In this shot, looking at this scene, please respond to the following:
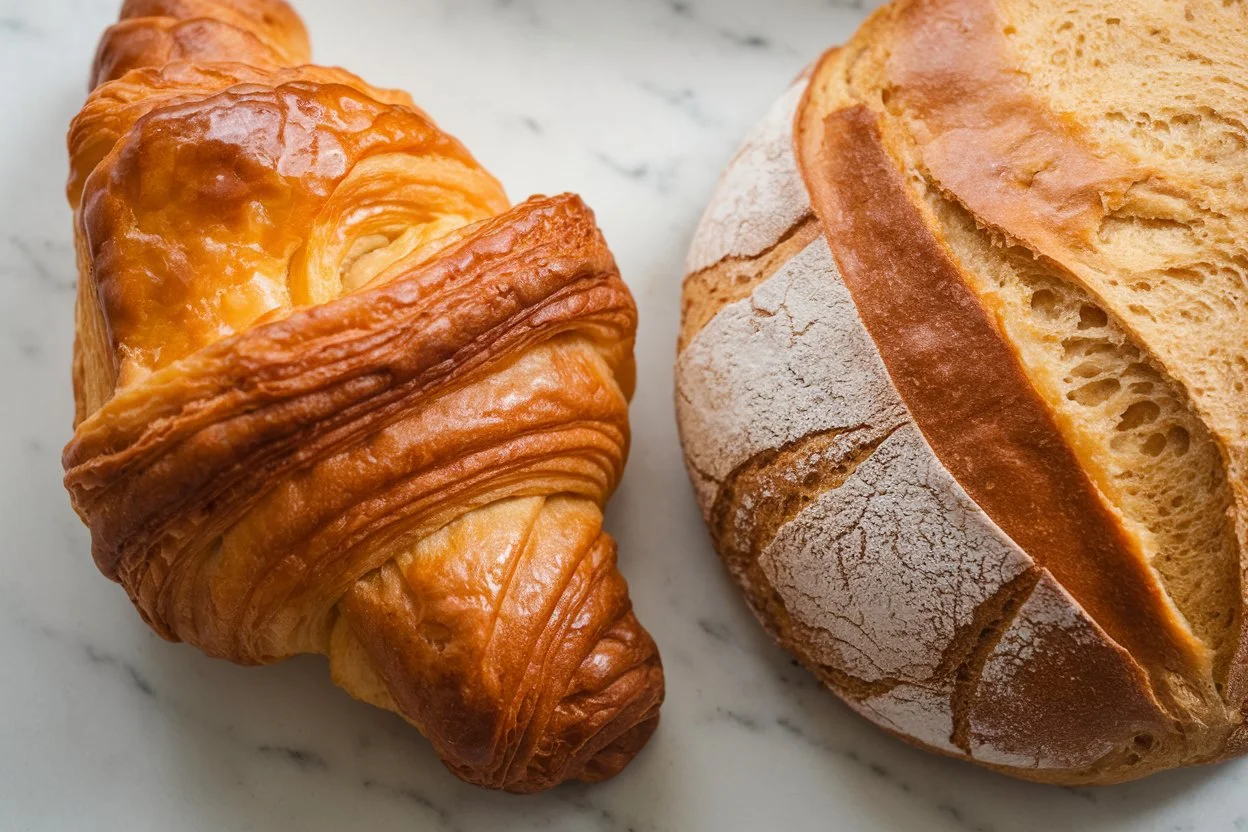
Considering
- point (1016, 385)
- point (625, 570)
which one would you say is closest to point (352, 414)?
point (625, 570)

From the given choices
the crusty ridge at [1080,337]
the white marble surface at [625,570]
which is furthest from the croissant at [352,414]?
the crusty ridge at [1080,337]

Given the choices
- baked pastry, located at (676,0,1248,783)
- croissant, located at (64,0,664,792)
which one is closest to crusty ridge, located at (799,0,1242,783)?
baked pastry, located at (676,0,1248,783)

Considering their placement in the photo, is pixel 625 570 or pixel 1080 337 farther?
pixel 625 570

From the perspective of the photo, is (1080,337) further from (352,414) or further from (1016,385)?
(352,414)

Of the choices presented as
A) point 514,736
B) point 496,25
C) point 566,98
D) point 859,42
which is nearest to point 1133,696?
point 514,736

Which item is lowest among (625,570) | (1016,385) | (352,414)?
(625,570)

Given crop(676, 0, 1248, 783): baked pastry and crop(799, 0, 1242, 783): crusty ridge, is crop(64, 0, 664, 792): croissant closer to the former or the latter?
crop(676, 0, 1248, 783): baked pastry
